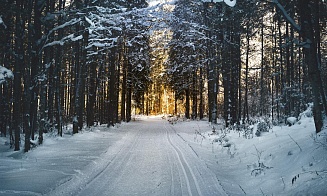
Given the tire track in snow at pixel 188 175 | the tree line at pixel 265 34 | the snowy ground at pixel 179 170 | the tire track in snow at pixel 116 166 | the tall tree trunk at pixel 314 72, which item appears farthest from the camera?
the tree line at pixel 265 34

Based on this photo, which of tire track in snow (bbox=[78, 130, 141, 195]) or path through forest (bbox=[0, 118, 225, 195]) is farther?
tire track in snow (bbox=[78, 130, 141, 195])

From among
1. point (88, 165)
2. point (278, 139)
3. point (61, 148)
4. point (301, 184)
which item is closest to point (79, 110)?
point (61, 148)

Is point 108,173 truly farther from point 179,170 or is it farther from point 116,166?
point 179,170

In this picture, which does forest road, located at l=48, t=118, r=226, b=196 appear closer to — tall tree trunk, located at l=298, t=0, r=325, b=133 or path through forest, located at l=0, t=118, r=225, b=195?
path through forest, located at l=0, t=118, r=225, b=195

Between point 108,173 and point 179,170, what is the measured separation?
200cm

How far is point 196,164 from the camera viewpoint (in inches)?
316

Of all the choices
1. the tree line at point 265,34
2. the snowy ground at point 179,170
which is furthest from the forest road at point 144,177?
the tree line at point 265,34

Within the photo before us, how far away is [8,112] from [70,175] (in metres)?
14.4

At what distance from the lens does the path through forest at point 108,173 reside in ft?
18.0

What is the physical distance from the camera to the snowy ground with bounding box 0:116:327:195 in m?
5.41

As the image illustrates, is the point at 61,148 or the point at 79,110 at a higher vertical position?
the point at 79,110

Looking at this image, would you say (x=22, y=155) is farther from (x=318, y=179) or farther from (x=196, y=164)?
(x=318, y=179)

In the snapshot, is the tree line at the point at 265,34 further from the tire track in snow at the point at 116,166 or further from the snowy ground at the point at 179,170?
the tire track in snow at the point at 116,166

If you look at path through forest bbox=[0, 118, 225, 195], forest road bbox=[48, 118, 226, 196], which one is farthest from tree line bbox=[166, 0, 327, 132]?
path through forest bbox=[0, 118, 225, 195]
